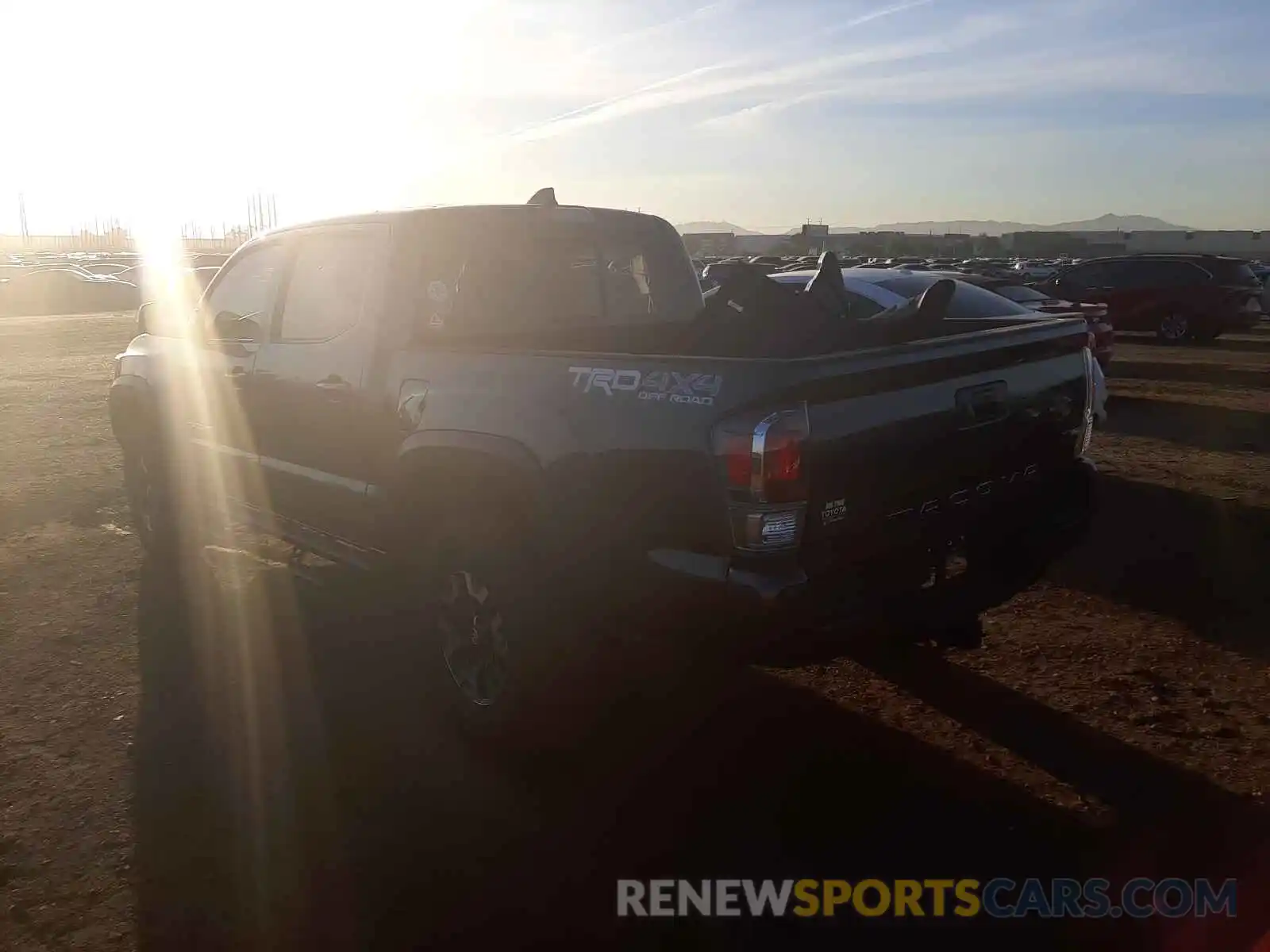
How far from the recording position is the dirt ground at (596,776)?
3240 mm

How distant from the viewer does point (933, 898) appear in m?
3.27

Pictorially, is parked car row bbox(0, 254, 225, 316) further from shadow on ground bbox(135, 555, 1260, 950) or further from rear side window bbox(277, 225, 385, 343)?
shadow on ground bbox(135, 555, 1260, 950)

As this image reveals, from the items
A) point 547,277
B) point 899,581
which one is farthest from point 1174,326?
point 899,581

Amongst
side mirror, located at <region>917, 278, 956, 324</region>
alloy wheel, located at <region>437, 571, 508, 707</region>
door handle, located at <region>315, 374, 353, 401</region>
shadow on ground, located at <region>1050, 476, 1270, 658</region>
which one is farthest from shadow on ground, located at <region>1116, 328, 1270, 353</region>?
alloy wheel, located at <region>437, 571, 508, 707</region>

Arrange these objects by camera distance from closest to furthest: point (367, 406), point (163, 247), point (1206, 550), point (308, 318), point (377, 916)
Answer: point (377, 916), point (367, 406), point (308, 318), point (1206, 550), point (163, 247)

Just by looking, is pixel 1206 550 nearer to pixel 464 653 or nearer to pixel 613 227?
pixel 613 227

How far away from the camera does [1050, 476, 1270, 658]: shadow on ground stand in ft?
18.2

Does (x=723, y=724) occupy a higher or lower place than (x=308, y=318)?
lower

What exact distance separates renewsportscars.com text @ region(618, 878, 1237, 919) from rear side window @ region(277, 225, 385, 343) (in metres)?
2.77

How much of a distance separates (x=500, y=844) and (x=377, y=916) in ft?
1.67

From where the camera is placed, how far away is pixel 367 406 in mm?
4531

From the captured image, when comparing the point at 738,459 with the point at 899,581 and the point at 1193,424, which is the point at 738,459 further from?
the point at 1193,424

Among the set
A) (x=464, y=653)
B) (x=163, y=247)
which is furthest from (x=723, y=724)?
(x=163, y=247)

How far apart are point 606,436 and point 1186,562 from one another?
4.65 meters
